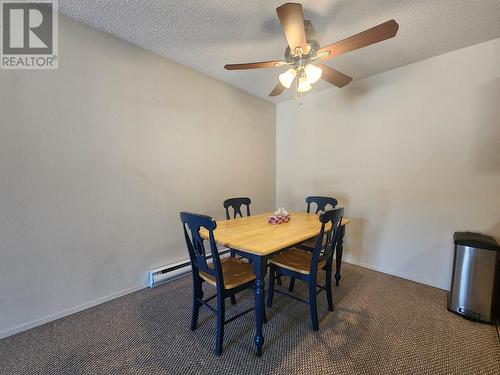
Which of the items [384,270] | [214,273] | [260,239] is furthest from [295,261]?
[384,270]

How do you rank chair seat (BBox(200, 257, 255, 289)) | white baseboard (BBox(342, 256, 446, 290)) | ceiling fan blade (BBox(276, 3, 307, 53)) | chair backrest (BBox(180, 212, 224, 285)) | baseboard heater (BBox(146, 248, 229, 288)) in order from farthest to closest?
white baseboard (BBox(342, 256, 446, 290))
baseboard heater (BBox(146, 248, 229, 288))
chair seat (BBox(200, 257, 255, 289))
chair backrest (BBox(180, 212, 224, 285))
ceiling fan blade (BBox(276, 3, 307, 53))

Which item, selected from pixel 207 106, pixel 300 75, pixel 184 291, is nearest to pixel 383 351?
pixel 184 291

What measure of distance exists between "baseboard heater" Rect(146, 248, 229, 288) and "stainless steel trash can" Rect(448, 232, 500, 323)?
2692mm

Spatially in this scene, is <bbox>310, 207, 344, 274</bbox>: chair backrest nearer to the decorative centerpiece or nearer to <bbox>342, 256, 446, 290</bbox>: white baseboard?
the decorative centerpiece

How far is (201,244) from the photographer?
1555mm

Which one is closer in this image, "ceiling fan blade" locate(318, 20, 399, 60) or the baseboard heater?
"ceiling fan blade" locate(318, 20, 399, 60)

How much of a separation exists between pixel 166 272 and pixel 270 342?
1.39m

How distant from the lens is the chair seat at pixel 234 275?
1538mm

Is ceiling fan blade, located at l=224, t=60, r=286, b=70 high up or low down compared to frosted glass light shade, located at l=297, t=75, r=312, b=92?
up

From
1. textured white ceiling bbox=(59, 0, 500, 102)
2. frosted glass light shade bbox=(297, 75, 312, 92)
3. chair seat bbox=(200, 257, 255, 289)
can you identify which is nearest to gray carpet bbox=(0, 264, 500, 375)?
chair seat bbox=(200, 257, 255, 289)

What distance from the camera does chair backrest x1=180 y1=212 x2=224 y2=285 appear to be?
4.54 feet

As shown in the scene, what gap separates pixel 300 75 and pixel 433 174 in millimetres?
1864

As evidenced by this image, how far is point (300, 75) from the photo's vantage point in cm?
180

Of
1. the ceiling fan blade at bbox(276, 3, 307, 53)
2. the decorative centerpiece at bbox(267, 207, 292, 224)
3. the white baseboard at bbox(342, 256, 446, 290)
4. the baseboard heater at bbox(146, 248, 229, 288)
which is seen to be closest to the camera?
the ceiling fan blade at bbox(276, 3, 307, 53)
